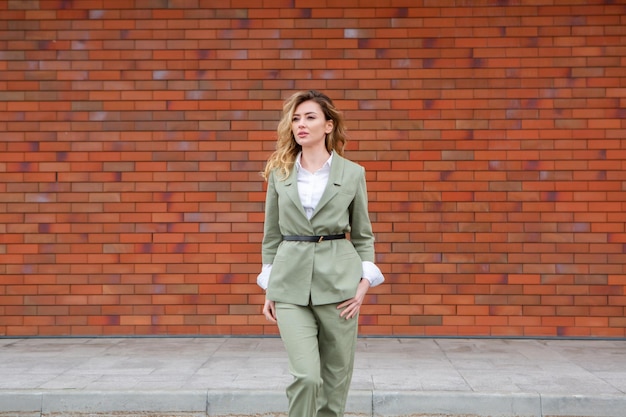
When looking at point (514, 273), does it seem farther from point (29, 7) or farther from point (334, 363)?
point (29, 7)

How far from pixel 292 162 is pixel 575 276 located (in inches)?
194

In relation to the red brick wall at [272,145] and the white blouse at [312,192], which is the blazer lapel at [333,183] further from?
the red brick wall at [272,145]

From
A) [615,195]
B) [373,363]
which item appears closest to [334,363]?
[373,363]

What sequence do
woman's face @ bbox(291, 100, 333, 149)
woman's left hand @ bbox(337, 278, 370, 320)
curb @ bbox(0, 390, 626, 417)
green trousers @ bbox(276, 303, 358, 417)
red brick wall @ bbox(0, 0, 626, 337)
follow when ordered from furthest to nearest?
red brick wall @ bbox(0, 0, 626, 337), curb @ bbox(0, 390, 626, 417), woman's face @ bbox(291, 100, 333, 149), woman's left hand @ bbox(337, 278, 370, 320), green trousers @ bbox(276, 303, 358, 417)

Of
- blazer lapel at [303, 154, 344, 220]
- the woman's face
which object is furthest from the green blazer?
the woman's face

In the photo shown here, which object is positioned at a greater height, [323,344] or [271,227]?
[271,227]

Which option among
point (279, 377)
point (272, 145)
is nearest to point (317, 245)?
point (279, 377)

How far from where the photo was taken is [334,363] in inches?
136

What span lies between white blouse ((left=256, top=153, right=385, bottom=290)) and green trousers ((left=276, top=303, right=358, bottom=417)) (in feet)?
0.67

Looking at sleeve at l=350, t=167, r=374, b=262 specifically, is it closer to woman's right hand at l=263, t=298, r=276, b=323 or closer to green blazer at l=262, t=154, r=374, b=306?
green blazer at l=262, t=154, r=374, b=306

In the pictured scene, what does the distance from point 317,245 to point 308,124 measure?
1.84ft

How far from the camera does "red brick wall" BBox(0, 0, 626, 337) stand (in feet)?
25.1

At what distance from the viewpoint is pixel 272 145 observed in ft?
25.3

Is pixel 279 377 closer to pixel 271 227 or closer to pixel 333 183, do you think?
pixel 271 227
